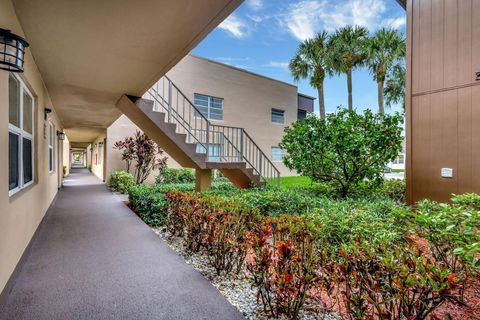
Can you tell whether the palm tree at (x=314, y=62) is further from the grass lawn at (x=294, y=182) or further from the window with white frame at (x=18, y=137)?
the window with white frame at (x=18, y=137)

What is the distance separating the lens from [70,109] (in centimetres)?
779

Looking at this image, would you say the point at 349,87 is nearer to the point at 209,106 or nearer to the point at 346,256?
the point at 209,106

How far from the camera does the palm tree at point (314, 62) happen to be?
15.5 meters

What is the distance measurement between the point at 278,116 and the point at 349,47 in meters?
5.90

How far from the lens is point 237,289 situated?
2.72 meters

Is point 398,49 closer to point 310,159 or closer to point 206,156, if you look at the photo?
point 310,159

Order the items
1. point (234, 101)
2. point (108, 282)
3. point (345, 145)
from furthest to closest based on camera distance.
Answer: point (234, 101), point (345, 145), point (108, 282)

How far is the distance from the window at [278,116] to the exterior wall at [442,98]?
38.8 feet

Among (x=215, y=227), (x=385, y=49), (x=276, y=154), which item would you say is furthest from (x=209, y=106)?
(x=215, y=227)

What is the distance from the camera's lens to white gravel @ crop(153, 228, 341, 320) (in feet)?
7.39

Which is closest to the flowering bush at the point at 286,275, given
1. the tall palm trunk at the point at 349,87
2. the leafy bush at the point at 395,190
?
the leafy bush at the point at 395,190

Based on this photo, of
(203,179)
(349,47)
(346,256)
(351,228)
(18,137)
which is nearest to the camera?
(346,256)

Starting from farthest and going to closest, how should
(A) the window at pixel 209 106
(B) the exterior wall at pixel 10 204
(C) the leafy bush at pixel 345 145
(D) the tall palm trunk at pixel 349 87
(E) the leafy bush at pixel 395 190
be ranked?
(D) the tall palm trunk at pixel 349 87
(A) the window at pixel 209 106
(E) the leafy bush at pixel 395 190
(C) the leafy bush at pixel 345 145
(B) the exterior wall at pixel 10 204

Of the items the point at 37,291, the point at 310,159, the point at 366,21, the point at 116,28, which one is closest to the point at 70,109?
the point at 116,28
